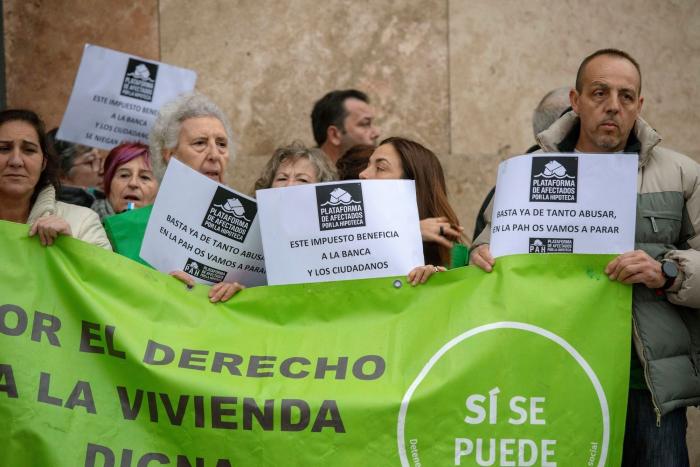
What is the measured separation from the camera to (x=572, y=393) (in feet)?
13.7

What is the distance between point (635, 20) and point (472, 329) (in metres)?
3.91

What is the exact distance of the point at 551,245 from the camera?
4.35 m

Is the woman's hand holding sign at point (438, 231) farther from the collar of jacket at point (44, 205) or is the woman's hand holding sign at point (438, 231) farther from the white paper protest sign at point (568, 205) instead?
the collar of jacket at point (44, 205)

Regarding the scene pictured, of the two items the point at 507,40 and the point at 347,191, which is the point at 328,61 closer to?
the point at 507,40

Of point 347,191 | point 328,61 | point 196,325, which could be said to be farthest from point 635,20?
point 196,325

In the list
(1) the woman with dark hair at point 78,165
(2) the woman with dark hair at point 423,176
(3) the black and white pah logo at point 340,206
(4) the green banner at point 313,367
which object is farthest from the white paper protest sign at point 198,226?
(1) the woman with dark hair at point 78,165

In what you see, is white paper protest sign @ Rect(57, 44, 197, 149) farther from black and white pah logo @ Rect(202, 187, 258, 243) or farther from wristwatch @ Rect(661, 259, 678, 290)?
wristwatch @ Rect(661, 259, 678, 290)

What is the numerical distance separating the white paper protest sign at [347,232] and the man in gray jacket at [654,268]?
0.30 metres

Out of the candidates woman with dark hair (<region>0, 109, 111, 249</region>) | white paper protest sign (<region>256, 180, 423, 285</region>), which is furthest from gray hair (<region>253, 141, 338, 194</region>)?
woman with dark hair (<region>0, 109, 111, 249</region>)

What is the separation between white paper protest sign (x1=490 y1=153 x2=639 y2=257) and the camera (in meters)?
4.27

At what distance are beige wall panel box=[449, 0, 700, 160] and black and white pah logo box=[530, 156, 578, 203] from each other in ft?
10.4

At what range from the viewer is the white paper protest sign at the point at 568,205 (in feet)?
14.0

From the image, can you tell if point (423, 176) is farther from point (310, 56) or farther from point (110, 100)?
point (310, 56)

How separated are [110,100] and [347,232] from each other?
2487 mm
